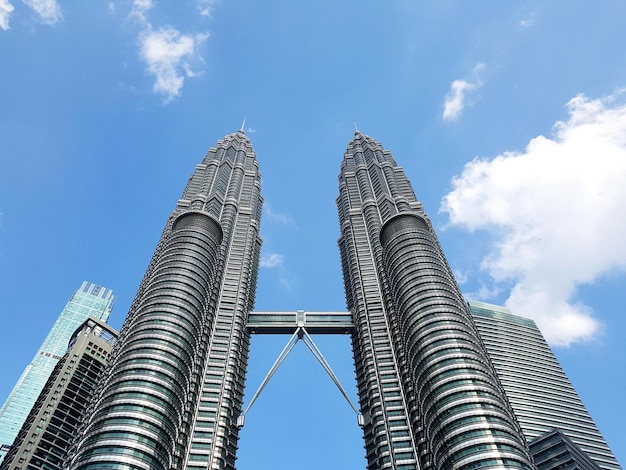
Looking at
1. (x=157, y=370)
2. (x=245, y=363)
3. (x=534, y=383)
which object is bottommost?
(x=157, y=370)

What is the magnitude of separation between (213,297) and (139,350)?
36.1 m

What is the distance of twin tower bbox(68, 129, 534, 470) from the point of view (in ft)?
297

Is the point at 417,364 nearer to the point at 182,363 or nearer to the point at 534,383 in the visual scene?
the point at 182,363

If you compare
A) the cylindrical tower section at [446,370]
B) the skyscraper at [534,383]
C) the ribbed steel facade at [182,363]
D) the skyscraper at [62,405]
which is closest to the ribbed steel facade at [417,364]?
the cylindrical tower section at [446,370]

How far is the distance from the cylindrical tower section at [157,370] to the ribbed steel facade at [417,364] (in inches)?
1626

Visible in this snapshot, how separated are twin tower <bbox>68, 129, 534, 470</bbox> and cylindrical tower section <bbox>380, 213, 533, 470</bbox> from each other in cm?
24

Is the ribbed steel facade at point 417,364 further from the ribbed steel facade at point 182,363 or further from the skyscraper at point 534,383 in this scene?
the skyscraper at point 534,383

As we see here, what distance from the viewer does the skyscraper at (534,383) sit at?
A: 5556 inches

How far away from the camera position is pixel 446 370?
333 feet

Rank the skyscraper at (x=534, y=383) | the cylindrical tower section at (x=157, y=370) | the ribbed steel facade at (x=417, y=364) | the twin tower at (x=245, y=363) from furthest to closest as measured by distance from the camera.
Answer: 1. the skyscraper at (x=534, y=383)
2. the ribbed steel facade at (x=417, y=364)
3. the twin tower at (x=245, y=363)
4. the cylindrical tower section at (x=157, y=370)

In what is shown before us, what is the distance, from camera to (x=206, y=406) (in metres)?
113

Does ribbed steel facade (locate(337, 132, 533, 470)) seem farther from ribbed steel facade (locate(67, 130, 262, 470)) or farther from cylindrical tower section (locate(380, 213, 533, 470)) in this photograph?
ribbed steel facade (locate(67, 130, 262, 470))

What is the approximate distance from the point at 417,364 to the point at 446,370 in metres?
7.95

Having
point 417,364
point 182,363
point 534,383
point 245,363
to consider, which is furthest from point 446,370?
point 534,383
